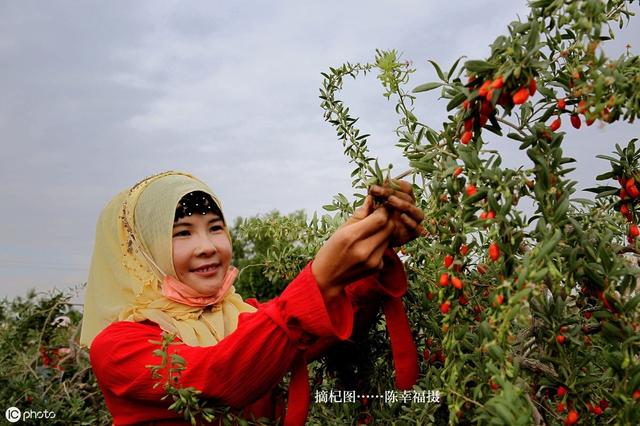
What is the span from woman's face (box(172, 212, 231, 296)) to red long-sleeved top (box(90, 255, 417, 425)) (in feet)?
0.88

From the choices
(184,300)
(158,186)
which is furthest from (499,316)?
(158,186)

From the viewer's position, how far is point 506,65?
4.29 feet

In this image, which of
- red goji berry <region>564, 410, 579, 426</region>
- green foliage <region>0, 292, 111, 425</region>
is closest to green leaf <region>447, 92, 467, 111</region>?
red goji berry <region>564, 410, 579, 426</region>

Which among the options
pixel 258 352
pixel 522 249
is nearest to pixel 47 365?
pixel 258 352

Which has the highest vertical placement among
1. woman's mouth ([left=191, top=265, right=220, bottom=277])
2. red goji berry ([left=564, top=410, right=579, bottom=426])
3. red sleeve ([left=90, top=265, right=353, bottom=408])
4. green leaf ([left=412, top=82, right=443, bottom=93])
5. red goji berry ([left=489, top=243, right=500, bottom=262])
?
green leaf ([left=412, top=82, right=443, bottom=93])

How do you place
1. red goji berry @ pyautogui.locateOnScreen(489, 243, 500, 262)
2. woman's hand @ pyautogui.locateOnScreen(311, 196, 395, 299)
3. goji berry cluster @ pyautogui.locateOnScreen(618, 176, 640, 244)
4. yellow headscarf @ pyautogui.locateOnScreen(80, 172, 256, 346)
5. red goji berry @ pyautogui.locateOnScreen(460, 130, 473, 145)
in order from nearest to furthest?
1. red goji berry @ pyautogui.locateOnScreen(489, 243, 500, 262)
2. red goji berry @ pyautogui.locateOnScreen(460, 130, 473, 145)
3. woman's hand @ pyautogui.locateOnScreen(311, 196, 395, 299)
4. goji berry cluster @ pyautogui.locateOnScreen(618, 176, 640, 244)
5. yellow headscarf @ pyautogui.locateOnScreen(80, 172, 256, 346)

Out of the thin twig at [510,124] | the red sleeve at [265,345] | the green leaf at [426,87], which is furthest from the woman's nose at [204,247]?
the thin twig at [510,124]

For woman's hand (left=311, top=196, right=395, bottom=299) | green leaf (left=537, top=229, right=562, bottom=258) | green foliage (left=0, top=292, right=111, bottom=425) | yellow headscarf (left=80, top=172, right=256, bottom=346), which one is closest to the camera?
green leaf (left=537, top=229, right=562, bottom=258)

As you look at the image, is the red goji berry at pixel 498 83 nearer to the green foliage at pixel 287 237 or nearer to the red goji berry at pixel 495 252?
the red goji berry at pixel 495 252

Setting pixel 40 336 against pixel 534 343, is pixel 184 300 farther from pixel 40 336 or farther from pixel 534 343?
pixel 40 336

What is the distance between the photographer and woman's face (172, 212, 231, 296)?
2217 mm

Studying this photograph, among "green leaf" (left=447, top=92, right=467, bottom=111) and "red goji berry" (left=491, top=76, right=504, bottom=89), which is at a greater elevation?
"green leaf" (left=447, top=92, right=467, bottom=111)

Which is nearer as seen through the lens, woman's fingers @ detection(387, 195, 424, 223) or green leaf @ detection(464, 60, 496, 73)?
green leaf @ detection(464, 60, 496, 73)

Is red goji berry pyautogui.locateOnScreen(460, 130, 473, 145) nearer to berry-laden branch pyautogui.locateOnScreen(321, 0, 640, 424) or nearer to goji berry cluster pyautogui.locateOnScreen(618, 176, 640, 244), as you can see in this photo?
berry-laden branch pyautogui.locateOnScreen(321, 0, 640, 424)
